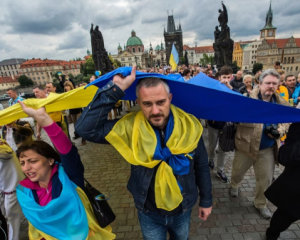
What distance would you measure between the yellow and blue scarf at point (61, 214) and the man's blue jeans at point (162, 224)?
2.05ft

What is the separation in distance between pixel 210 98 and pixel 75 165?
5.12 ft

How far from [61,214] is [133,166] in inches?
32.9

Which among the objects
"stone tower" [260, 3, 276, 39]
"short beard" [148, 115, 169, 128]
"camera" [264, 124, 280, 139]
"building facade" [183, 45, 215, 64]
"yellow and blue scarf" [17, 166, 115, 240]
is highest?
"stone tower" [260, 3, 276, 39]

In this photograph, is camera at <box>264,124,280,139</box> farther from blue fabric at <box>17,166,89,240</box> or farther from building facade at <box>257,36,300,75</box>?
building facade at <box>257,36,300,75</box>

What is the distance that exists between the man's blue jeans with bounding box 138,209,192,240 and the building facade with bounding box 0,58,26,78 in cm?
13645

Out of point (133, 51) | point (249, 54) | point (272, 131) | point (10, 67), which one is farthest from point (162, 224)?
point (10, 67)

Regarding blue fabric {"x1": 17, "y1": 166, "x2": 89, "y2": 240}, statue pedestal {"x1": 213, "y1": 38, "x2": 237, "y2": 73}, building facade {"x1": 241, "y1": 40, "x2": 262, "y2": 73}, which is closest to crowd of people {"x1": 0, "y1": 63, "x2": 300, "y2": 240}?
blue fabric {"x1": 17, "y1": 166, "x2": 89, "y2": 240}

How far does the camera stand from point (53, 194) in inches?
67.0

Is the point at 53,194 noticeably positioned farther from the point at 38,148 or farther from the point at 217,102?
the point at 217,102

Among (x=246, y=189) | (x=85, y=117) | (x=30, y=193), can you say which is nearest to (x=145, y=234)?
(x=30, y=193)

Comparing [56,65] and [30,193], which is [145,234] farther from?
[56,65]

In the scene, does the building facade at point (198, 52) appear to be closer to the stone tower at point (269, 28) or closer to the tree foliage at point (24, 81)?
the stone tower at point (269, 28)

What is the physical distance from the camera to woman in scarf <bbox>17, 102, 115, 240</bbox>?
64.9 inches

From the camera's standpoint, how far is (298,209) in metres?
2.07
